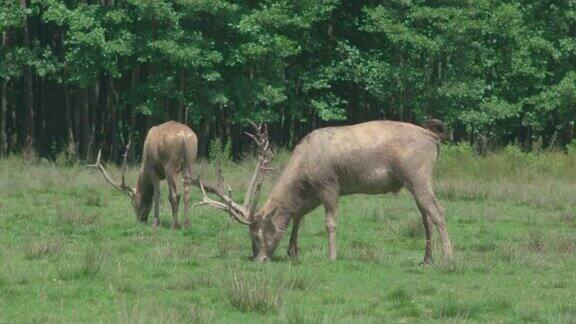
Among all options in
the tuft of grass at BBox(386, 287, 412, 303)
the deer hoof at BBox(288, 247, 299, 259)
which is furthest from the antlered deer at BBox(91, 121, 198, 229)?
the tuft of grass at BBox(386, 287, 412, 303)

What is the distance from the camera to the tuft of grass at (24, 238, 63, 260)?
15.0 m

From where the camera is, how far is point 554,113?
1683 inches

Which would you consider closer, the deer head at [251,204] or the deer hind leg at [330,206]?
the deer head at [251,204]

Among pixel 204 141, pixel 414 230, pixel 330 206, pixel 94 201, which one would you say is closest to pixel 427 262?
pixel 330 206

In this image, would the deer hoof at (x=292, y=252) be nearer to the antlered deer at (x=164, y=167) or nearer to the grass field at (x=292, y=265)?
the grass field at (x=292, y=265)

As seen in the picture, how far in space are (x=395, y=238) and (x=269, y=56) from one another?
19.7m

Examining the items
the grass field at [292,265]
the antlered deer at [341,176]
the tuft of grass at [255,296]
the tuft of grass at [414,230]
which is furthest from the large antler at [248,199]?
A: the tuft of grass at [255,296]

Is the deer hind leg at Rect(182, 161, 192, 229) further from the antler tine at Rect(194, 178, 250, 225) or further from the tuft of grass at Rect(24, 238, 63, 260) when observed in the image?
the tuft of grass at Rect(24, 238, 63, 260)

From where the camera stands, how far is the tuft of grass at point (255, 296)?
445 inches

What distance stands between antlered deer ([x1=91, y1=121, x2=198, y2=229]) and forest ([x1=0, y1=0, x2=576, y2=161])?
14.4 metres

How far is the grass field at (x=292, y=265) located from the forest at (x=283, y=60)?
37.9ft

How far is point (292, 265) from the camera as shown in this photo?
1489cm

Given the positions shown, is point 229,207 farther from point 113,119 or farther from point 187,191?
point 113,119

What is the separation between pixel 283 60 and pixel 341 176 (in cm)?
2332
